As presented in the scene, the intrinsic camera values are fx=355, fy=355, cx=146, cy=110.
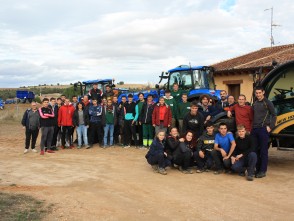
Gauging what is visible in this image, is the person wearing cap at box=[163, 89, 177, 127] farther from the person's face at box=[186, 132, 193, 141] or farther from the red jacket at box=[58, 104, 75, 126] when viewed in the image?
the red jacket at box=[58, 104, 75, 126]

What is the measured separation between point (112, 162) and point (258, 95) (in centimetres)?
402

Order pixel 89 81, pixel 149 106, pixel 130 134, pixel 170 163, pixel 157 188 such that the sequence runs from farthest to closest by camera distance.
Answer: pixel 89 81 < pixel 130 134 < pixel 149 106 < pixel 170 163 < pixel 157 188

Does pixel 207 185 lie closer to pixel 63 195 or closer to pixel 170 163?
pixel 170 163

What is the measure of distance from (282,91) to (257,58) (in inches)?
640

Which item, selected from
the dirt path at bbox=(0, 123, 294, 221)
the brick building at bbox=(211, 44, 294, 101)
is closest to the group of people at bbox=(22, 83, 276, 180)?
the dirt path at bbox=(0, 123, 294, 221)

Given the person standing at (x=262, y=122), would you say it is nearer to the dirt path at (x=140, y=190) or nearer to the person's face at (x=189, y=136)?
the dirt path at (x=140, y=190)

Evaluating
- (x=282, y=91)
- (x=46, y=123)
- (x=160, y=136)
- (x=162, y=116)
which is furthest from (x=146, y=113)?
(x=282, y=91)

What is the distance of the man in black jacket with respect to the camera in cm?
796

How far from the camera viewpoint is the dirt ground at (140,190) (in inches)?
201

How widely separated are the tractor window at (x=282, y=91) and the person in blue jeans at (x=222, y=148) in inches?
55.1

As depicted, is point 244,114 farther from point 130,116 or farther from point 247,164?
point 130,116

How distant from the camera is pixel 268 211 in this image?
5.26 meters

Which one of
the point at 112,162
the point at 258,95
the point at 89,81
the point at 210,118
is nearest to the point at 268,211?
the point at 258,95

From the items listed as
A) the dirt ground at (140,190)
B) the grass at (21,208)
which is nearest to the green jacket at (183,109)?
the dirt ground at (140,190)
